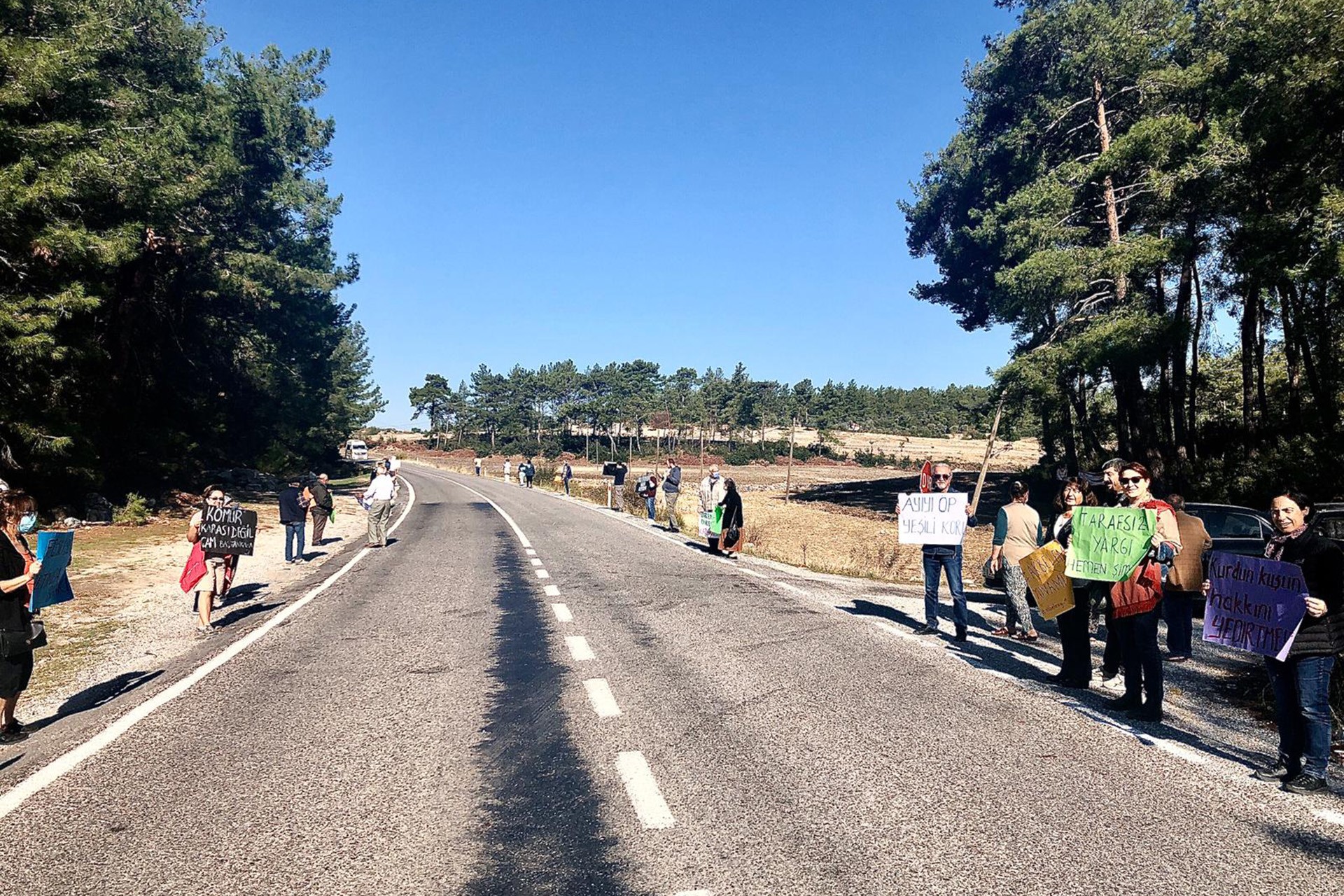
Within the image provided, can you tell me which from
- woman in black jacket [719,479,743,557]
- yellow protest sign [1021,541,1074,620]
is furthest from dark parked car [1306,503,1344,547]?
woman in black jacket [719,479,743,557]

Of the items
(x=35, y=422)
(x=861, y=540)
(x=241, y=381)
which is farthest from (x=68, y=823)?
(x=241, y=381)

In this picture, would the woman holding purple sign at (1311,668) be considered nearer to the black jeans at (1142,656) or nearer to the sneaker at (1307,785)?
the sneaker at (1307,785)

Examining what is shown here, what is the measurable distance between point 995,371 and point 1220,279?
7551 mm

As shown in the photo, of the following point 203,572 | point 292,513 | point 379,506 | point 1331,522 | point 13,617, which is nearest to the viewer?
point 13,617

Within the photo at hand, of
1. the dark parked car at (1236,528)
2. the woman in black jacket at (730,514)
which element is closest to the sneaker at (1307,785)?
the dark parked car at (1236,528)

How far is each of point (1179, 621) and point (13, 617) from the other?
9.59 metres

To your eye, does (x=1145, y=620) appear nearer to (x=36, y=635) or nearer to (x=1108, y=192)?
(x=36, y=635)

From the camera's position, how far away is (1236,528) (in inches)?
478

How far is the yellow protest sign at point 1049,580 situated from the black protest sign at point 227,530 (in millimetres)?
8804

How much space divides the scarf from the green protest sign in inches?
30.3

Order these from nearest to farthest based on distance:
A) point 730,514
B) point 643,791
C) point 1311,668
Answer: point 643,791
point 1311,668
point 730,514

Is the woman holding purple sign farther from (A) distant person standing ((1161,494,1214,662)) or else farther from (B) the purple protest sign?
(A) distant person standing ((1161,494,1214,662))

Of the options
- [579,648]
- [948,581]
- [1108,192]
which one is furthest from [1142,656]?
[1108,192]

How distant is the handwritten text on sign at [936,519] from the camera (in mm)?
9117
